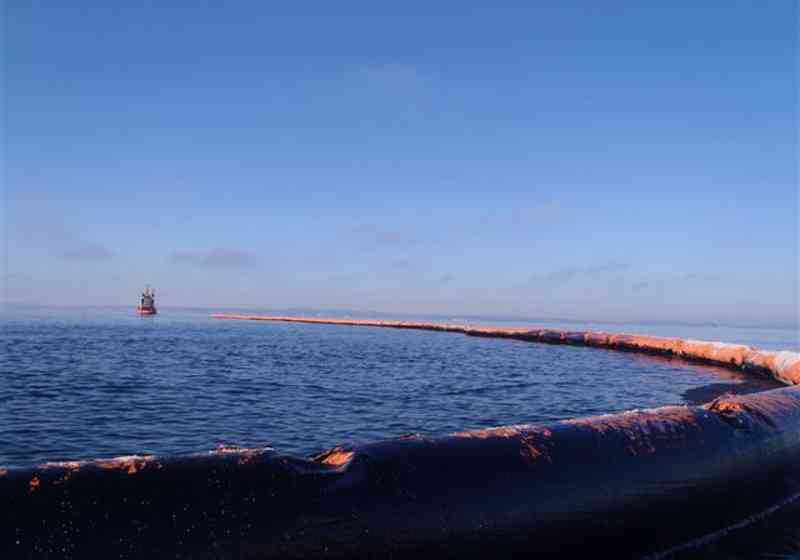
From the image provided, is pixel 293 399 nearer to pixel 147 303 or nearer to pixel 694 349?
pixel 694 349

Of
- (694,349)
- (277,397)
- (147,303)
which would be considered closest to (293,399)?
(277,397)

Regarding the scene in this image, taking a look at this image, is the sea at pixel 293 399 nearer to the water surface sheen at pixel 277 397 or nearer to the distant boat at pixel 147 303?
the water surface sheen at pixel 277 397

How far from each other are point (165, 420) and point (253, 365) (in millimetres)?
9915

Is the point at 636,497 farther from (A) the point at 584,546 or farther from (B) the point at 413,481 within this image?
(B) the point at 413,481

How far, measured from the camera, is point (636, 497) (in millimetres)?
3584

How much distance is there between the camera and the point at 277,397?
1167cm

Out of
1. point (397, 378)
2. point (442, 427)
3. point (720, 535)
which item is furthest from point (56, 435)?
point (397, 378)

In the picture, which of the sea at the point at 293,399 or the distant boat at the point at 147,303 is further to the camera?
the distant boat at the point at 147,303

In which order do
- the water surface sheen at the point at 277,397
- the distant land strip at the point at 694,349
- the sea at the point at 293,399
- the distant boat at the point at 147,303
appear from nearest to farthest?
the sea at the point at 293,399 < the water surface sheen at the point at 277,397 < the distant land strip at the point at 694,349 < the distant boat at the point at 147,303

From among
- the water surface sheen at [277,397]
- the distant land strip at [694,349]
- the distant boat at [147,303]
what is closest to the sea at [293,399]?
the water surface sheen at [277,397]

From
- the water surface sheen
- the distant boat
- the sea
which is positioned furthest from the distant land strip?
the distant boat

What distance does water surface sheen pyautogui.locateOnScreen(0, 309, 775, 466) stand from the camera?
7.74 meters

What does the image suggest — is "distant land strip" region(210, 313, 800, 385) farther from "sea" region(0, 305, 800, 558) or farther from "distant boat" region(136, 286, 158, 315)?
"distant boat" region(136, 286, 158, 315)

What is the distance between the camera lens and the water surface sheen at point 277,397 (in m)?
7.74
